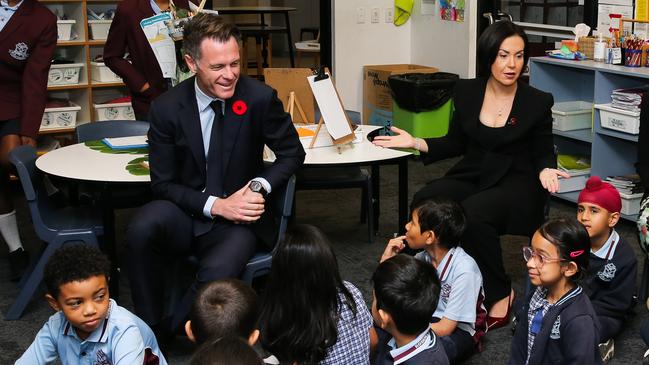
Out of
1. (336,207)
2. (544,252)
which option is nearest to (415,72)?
(336,207)

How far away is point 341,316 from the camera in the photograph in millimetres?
2621

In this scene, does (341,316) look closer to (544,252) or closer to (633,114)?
(544,252)

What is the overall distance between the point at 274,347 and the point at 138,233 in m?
1.00

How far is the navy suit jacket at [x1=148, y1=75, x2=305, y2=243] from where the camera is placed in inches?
136

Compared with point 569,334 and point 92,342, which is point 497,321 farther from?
point 92,342

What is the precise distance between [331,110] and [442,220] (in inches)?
40.5

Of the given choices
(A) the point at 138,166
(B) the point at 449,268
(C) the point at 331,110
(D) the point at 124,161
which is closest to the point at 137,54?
(D) the point at 124,161

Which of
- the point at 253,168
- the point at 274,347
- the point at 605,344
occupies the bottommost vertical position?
the point at 605,344

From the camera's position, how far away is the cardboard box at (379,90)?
→ 6.84 meters

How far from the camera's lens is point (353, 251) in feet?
15.5

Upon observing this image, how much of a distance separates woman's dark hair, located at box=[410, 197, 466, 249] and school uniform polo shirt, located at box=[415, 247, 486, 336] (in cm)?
7

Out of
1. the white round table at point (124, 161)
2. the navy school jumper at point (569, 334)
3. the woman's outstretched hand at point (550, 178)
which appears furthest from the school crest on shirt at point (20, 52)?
the navy school jumper at point (569, 334)

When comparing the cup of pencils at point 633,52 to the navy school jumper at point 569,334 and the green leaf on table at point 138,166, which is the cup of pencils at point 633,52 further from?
the green leaf on table at point 138,166

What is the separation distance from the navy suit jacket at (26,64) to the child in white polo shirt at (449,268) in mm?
2088
